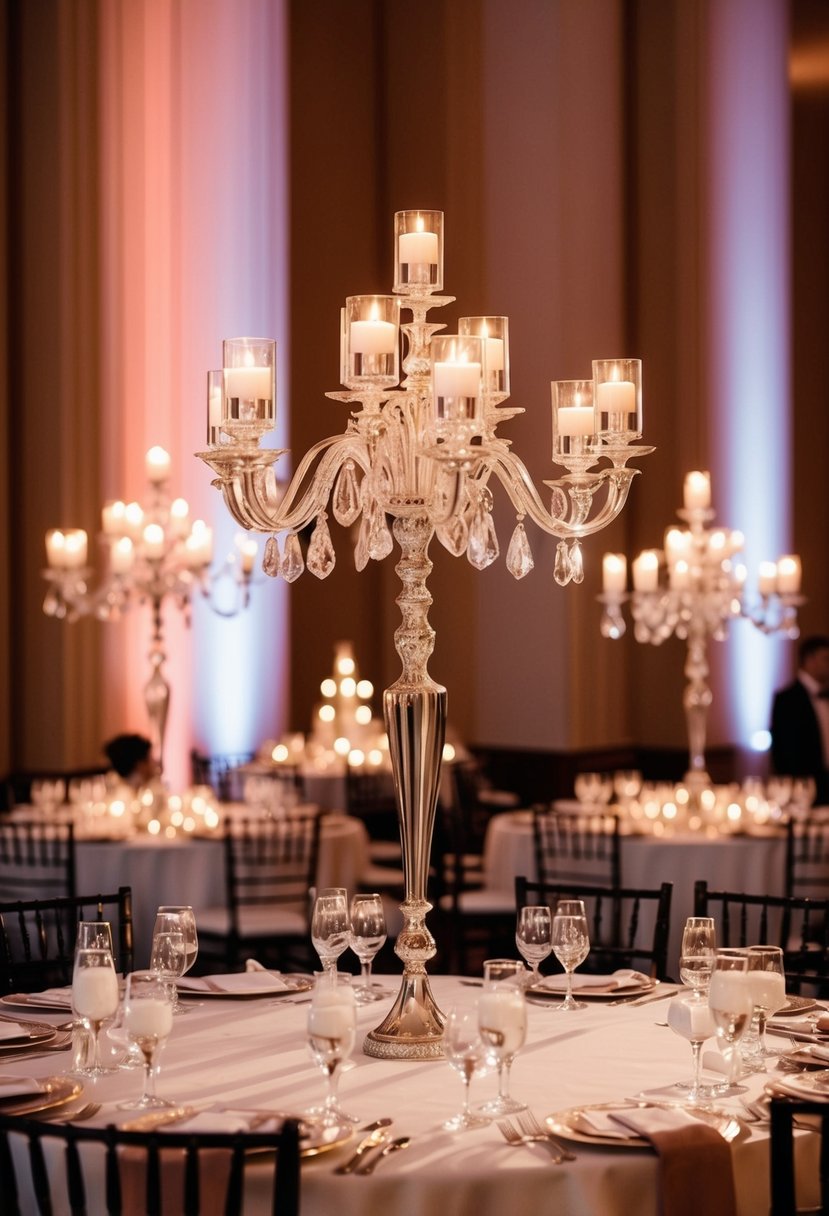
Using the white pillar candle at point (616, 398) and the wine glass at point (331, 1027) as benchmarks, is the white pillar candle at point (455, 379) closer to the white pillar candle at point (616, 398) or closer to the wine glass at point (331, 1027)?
the white pillar candle at point (616, 398)

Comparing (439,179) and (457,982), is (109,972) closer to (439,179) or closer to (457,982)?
(457,982)

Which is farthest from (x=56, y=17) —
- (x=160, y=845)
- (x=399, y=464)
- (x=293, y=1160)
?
(x=293, y=1160)

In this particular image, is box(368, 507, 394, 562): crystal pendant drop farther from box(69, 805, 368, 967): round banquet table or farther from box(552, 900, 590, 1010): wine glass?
box(69, 805, 368, 967): round banquet table

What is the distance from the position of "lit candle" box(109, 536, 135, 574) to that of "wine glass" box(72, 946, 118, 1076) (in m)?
3.80

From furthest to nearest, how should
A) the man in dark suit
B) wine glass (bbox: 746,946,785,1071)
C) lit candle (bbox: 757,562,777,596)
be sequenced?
the man in dark suit, lit candle (bbox: 757,562,777,596), wine glass (bbox: 746,946,785,1071)

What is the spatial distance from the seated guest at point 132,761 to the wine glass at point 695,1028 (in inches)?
180

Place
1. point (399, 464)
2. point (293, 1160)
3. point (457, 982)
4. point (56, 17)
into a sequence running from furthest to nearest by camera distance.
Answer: point (56, 17) → point (457, 982) → point (399, 464) → point (293, 1160)

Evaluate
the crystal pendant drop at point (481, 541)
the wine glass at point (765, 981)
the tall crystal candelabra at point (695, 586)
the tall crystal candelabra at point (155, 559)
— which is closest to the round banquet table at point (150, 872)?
the tall crystal candelabra at point (155, 559)

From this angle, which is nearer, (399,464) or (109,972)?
(109,972)

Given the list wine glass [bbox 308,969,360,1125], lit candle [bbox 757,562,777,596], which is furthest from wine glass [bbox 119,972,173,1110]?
lit candle [bbox 757,562,777,596]

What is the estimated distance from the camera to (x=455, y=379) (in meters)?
2.82

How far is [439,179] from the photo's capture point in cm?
1153

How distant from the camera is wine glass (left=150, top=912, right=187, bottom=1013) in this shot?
10.5ft

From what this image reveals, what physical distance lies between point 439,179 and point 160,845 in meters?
6.42
